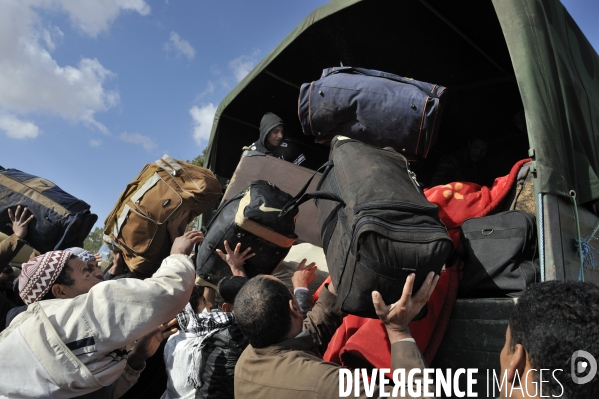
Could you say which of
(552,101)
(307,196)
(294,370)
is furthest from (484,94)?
(294,370)

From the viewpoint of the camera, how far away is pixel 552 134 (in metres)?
2.28

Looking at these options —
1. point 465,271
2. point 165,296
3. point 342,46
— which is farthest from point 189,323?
→ point 342,46

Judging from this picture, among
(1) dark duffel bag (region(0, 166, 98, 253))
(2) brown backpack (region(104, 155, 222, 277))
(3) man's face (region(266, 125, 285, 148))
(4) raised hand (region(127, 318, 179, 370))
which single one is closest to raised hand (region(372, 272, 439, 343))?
(4) raised hand (region(127, 318, 179, 370))

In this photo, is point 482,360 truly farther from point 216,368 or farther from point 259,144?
point 259,144

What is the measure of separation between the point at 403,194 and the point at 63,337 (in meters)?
1.61

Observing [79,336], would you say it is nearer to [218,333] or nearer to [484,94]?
[218,333]

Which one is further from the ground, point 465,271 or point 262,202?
point 262,202

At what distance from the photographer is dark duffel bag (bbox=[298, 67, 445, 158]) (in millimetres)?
2643

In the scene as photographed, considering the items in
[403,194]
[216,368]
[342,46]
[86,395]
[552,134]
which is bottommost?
[86,395]

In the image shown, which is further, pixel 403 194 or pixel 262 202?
pixel 262 202

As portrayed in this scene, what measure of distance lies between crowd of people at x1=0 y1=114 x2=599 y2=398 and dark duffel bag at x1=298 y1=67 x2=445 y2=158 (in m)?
0.93

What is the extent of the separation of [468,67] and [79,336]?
404 centimetres

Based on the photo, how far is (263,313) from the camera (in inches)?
81.4

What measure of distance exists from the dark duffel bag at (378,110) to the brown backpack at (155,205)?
3.32 ft
